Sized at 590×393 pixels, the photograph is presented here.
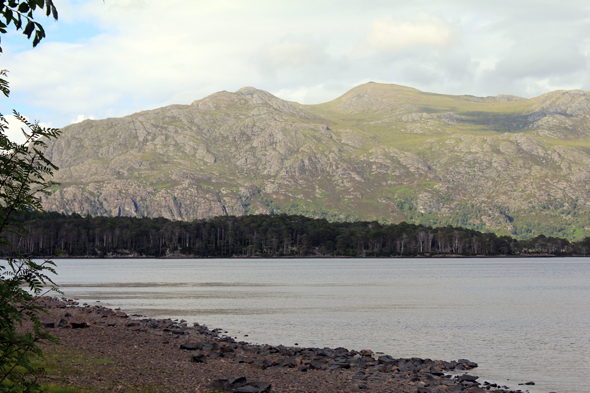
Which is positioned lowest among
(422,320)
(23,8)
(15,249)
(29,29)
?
(422,320)

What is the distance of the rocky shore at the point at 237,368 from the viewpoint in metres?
25.7

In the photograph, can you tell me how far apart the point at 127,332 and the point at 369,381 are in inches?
972

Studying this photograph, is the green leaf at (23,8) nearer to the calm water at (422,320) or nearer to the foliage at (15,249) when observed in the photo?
the foliage at (15,249)

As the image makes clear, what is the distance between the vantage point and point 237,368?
32406 millimetres

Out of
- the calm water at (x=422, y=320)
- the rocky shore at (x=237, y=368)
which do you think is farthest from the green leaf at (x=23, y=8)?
the calm water at (x=422, y=320)

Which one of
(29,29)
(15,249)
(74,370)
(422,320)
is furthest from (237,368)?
(422,320)

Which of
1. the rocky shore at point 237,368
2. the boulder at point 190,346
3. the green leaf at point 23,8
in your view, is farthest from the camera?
the boulder at point 190,346

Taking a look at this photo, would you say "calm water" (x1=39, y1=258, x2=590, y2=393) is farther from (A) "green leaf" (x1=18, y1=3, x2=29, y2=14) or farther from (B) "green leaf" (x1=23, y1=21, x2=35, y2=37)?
(A) "green leaf" (x1=18, y1=3, x2=29, y2=14)

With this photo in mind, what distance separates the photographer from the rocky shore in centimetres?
2569

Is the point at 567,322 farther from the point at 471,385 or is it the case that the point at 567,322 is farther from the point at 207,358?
the point at 207,358

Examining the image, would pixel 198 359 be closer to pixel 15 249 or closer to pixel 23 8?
pixel 15 249

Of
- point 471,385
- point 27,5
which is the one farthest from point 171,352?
point 27,5

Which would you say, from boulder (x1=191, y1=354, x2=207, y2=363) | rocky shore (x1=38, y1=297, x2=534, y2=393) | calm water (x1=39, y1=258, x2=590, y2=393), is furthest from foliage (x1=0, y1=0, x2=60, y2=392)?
calm water (x1=39, y1=258, x2=590, y2=393)

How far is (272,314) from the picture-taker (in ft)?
234
